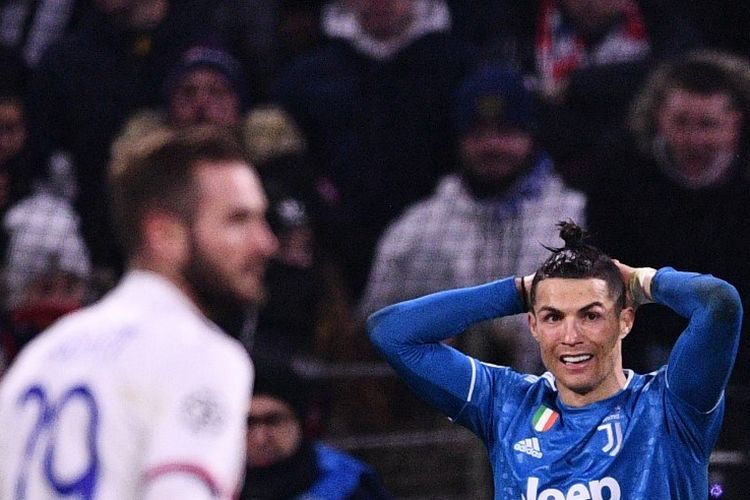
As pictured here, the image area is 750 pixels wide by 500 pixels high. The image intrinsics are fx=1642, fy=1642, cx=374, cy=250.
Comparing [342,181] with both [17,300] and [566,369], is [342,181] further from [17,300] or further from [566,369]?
[566,369]

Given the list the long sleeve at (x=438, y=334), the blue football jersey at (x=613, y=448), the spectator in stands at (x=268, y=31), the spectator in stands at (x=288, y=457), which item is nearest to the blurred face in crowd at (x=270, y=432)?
the spectator in stands at (x=288, y=457)

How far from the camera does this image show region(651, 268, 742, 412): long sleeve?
13.5ft

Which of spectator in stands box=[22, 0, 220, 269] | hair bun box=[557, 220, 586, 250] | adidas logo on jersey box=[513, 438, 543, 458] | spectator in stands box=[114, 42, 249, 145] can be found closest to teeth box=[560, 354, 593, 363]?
adidas logo on jersey box=[513, 438, 543, 458]

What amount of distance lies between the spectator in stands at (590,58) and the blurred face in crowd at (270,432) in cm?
189

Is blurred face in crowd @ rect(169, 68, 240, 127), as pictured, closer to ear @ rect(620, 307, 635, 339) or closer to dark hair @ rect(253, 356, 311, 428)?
dark hair @ rect(253, 356, 311, 428)

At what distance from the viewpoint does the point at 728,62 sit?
6.49m

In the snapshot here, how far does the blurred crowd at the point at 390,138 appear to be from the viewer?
634 centimetres

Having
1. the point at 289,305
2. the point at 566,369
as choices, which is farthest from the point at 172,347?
the point at 289,305

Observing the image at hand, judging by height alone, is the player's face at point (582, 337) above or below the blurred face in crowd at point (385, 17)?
below

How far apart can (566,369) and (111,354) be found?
1453 millimetres

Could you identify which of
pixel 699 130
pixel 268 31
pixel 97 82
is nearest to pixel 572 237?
pixel 699 130

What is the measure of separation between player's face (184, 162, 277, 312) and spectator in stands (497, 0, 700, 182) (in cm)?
375

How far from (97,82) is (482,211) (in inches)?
80.8

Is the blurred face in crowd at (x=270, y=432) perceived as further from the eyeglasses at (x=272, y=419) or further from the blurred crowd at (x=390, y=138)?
the blurred crowd at (x=390, y=138)
